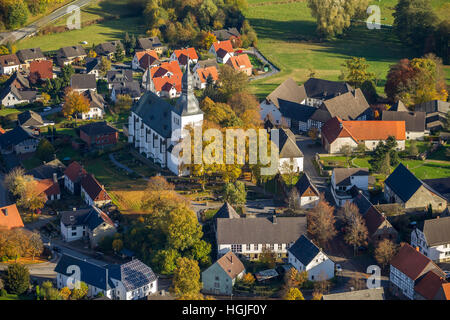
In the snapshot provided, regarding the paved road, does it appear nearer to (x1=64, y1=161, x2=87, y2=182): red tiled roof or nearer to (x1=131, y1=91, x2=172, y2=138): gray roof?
(x1=131, y1=91, x2=172, y2=138): gray roof

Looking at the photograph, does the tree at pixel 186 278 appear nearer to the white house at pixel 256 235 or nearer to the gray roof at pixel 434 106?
the white house at pixel 256 235

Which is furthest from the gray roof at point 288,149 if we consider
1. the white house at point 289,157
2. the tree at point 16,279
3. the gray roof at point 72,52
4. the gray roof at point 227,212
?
the gray roof at point 72,52

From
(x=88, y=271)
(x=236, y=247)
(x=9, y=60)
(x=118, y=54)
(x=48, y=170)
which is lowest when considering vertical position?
(x=236, y=247)

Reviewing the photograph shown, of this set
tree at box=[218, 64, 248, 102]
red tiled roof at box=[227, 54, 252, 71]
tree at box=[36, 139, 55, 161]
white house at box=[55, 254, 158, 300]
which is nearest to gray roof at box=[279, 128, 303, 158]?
tree at box=[218, 64, 248, 102]

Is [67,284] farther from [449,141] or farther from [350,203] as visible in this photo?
[449,141]

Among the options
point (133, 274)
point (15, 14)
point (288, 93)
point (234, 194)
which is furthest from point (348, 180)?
point (15, 14)

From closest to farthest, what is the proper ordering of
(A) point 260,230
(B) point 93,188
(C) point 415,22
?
(A) point 260,230, (B) point 93,188, (C) point 415,22

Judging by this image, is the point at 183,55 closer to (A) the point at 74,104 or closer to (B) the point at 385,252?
(A) the point at 74,104
